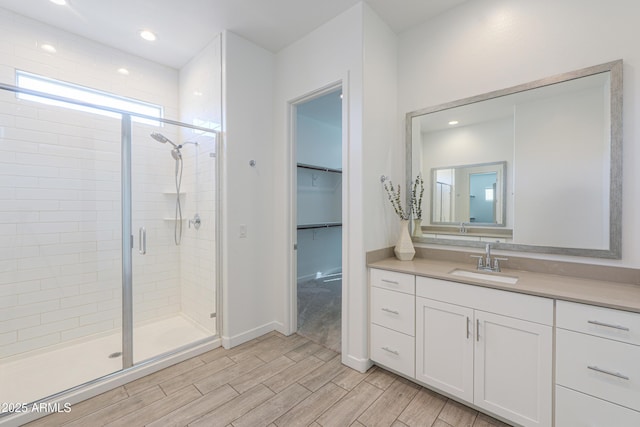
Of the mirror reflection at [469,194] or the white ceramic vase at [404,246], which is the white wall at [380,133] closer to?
the white ceramic vase at [404,246]

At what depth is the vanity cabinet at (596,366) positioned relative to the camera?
124 cm

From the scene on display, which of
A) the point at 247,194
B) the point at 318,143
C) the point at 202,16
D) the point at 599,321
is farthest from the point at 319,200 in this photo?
the point at 599,321

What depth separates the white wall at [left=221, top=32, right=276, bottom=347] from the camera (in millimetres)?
2588

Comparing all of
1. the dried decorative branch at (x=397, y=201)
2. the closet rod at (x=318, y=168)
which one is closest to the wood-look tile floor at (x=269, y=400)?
the dried decorative branch at (x=397, y=201)

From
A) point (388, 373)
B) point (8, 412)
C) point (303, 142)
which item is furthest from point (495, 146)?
point (8, 412)

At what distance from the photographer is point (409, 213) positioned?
250cm

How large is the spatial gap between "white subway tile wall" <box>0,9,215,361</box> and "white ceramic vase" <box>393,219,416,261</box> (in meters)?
1.83

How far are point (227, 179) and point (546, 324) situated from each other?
2.59m

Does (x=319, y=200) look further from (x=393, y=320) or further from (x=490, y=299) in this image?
(x=490, y=299)

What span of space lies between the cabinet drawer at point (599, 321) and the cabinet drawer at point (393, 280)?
2.66 ft

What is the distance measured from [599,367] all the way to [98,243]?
3.88 meters

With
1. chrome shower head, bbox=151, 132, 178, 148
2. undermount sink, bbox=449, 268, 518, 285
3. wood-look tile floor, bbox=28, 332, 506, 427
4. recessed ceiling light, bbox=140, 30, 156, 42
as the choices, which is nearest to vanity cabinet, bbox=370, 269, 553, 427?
wood-look tile floor, bbox=28, 332, 506, 427

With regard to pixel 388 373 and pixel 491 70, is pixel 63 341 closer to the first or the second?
pixel 388 373

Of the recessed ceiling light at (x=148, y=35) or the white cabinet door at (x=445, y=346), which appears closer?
the white cabinet door at (x=445, y=346)
